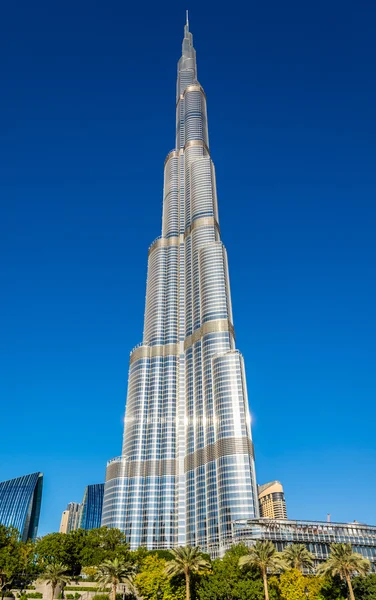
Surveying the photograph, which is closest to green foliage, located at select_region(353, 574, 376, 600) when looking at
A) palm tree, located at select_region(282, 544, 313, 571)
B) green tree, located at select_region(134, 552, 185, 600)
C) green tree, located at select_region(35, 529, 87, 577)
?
palm tree, located at select_region(282, 544, 313, 571)

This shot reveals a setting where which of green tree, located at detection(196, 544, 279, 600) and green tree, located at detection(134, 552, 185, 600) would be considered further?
green tree, located at detection(134, 552, 185, 600)

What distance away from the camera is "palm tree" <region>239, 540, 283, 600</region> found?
292ft

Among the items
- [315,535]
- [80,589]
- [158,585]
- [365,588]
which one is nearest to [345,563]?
[365,588]

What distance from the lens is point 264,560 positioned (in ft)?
292

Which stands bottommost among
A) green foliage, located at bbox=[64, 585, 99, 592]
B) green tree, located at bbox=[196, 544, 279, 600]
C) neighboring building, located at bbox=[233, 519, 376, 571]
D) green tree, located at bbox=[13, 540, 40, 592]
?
green tree, located at bbox=[196, 544, 279, 600]

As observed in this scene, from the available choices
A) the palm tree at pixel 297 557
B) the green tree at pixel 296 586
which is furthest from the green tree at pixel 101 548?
the green tree at pixel 296 586

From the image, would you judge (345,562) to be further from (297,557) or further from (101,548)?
(101,548)

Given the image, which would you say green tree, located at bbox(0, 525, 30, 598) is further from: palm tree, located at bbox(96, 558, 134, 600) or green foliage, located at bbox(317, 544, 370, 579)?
green foliage, located at bbox(317, 544, 370, 579)

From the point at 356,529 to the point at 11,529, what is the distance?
120232mm

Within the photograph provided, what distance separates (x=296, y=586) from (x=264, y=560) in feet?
54.6

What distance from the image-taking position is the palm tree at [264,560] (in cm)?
8900

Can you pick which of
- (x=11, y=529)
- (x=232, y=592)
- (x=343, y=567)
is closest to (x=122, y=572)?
(x=232, y=592)

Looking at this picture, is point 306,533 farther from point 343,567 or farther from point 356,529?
point 343,567

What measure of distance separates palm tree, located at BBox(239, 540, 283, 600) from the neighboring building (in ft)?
250
